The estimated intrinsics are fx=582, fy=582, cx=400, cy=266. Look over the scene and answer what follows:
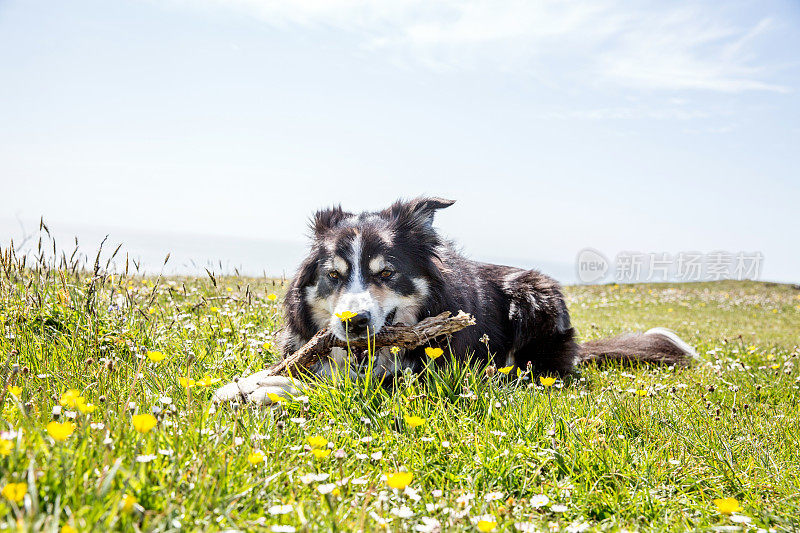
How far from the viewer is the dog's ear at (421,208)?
4863 millimetres

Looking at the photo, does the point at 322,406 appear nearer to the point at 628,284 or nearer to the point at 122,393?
the point at 122,393

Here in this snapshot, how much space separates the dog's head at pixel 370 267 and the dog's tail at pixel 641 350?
2480 millimetres

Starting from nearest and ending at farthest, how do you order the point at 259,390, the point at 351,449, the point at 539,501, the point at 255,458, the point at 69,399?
the point at 255,458 < the point at 539,501 < the point at 69,399 < the point at 351,449 < the point at 259,390

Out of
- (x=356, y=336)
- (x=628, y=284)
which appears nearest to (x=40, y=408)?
(x=356, y=336)

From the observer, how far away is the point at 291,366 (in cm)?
437

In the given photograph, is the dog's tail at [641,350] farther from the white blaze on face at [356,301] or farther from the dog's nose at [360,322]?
the dog's nose at [360,322]

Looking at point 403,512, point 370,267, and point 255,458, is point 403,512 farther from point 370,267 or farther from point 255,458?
point 370,267

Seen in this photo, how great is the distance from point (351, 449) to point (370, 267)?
5.45ft

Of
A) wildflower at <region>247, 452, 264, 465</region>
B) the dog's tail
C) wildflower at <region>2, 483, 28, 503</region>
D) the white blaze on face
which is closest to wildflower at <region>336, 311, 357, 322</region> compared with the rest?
the white blaze on face

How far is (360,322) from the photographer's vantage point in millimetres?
3926

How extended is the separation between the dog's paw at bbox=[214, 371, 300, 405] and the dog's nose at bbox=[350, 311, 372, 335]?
0.54 meters

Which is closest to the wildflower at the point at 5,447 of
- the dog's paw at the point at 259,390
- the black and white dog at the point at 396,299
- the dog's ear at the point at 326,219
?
the dog's paw at the point at 259,390

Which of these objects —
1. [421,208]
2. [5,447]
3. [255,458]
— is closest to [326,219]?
[421,208]

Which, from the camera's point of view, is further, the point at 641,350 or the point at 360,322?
the point at 641,350
